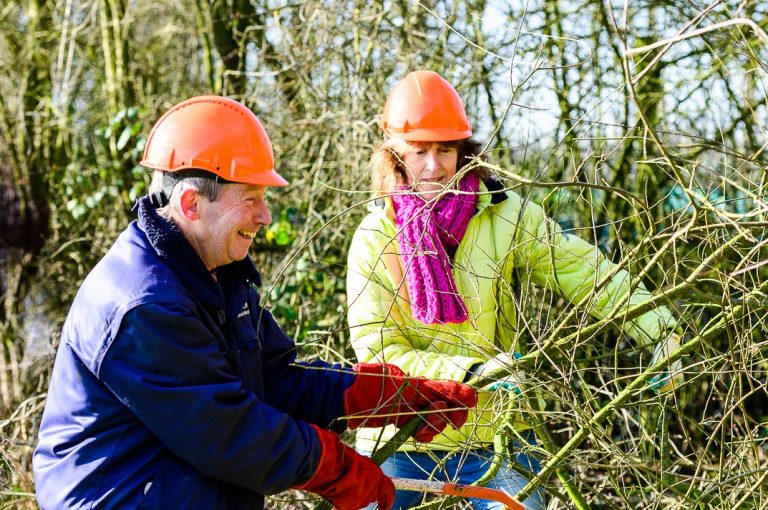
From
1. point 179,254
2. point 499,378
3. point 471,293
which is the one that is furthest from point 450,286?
point 179,254

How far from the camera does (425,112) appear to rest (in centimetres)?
331

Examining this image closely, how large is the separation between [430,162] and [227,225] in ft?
3.12

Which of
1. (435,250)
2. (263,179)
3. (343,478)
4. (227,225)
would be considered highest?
(263,179)

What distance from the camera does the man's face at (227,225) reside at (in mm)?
2426

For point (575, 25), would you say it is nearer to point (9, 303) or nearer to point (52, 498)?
point (52, 498)

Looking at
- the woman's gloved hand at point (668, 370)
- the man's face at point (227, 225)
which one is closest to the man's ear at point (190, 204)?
the man's face at point (227, 225)

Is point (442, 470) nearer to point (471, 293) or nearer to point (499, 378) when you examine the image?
point (499, 378)

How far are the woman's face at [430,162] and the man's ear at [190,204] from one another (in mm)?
885

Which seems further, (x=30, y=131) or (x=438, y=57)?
(x=30, y=131)

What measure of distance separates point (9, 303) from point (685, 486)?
6328 millimetres

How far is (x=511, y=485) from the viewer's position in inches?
115

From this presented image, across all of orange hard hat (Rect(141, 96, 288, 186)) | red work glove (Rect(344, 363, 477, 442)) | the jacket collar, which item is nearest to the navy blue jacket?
the jacket collar

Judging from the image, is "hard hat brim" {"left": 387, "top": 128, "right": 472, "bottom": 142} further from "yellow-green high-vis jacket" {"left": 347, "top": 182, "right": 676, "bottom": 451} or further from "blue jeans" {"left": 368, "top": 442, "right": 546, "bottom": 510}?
"blue jeans" {"left": 368, "top": 442, "right": 546, "bottom": 510}

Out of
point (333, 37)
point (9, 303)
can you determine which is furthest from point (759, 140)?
point (9, 303)
